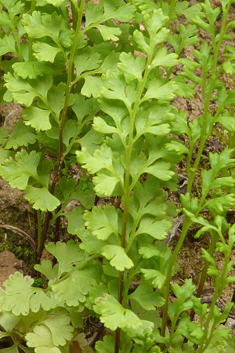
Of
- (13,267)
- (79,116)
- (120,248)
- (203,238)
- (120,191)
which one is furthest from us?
(203,238)

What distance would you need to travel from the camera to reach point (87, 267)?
161 cm

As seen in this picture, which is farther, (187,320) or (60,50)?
(60,50)

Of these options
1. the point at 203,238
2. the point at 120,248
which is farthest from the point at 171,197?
the point at 120,248

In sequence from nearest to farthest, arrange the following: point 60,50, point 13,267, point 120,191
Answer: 1. point 120,191
2. point 60,50
3. point 13,267

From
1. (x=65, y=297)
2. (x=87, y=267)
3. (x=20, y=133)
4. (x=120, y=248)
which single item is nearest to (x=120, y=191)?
(x=120, y=248)

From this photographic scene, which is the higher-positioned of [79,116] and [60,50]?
[60,50]

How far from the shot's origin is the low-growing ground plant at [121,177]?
4.65ft

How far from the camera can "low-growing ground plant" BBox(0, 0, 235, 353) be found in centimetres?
142

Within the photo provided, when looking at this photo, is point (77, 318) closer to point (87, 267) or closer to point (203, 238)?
point (87, 267)

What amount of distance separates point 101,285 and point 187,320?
31cm

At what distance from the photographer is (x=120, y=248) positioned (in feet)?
4.65

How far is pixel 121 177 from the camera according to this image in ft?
4.79

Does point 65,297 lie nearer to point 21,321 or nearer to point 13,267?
point 21,321

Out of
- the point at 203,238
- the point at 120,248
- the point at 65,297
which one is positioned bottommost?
the point at 203,238
